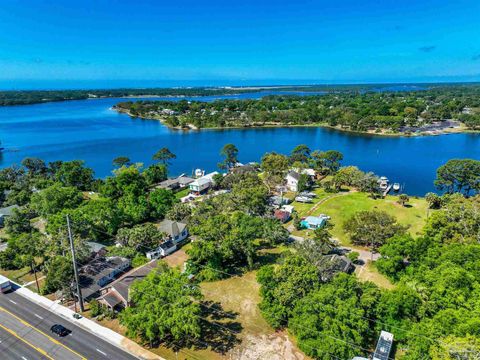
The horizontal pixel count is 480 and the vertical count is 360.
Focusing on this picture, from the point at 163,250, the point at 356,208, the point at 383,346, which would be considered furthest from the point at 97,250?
the point at 356,208

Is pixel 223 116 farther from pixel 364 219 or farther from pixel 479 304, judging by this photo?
pixel 479 304

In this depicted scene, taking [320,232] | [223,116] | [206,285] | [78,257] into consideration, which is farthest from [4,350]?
[223,116]

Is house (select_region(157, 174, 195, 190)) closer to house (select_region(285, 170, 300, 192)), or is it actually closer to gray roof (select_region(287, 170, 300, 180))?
house (select_region(285, 170, 300, 192))

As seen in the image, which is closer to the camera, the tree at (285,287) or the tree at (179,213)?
the tree at (285,287)

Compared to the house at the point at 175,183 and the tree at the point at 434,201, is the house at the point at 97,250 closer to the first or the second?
the house at the point at 175,183

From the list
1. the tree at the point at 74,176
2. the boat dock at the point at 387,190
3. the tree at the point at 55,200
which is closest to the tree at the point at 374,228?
the boat dock at the point at 387,190

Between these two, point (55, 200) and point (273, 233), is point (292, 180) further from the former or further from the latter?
Result: point (55, 200)

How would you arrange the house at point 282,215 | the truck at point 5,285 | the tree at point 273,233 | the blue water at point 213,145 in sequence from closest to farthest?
the truck at point 5,285
the tree at point 273,233
the house at point 282,215
the blue water at point 213,145

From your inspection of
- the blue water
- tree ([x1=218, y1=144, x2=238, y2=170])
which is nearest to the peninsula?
the blue water
